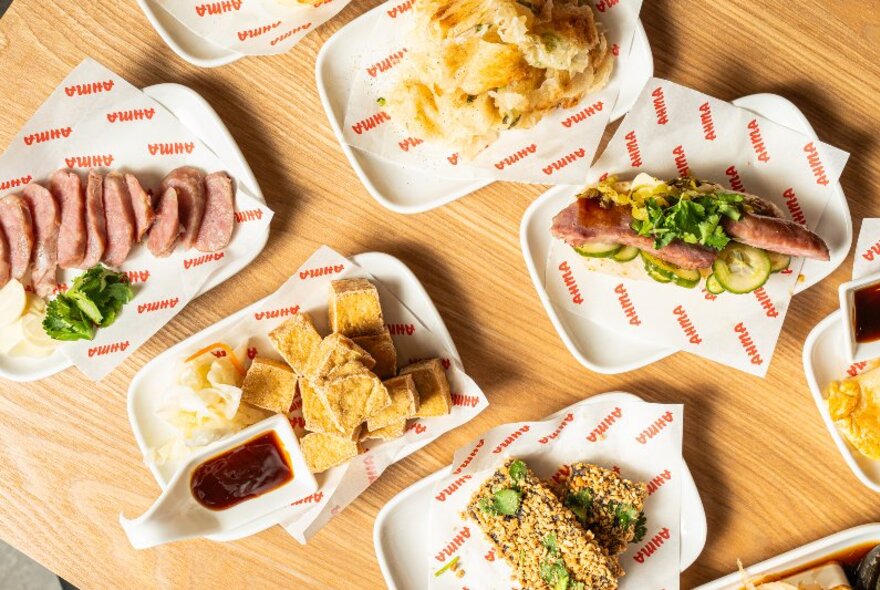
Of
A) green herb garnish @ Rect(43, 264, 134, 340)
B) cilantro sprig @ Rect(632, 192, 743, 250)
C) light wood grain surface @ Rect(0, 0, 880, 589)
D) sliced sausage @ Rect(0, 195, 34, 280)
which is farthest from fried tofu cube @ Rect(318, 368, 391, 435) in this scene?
sliced sausage @ Rect(0, 195, 34, 280)

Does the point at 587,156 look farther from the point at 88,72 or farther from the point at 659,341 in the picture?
the point at 88,72

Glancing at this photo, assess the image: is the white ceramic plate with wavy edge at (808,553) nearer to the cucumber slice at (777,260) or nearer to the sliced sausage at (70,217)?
the cucumber slice at (777,260)

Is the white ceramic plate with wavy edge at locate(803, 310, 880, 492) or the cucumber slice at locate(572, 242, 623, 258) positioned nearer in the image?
the cucumber slice at locate(572, 242, 623, 258)

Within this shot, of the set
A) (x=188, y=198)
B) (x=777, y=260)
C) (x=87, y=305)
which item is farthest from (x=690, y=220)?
(x=87, y=305)

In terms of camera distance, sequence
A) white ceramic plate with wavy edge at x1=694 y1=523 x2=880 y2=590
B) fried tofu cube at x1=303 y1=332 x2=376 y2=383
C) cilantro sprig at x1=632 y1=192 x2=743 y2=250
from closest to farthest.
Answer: cilantro sprig at x1=632 y1=192 x2=743 y2=250, fried tofu cube at x1=303 y1=332 x2=376 y2=383, white ceramic plate with wavy edge at x1=694 y1=523 x2=880 y2=590

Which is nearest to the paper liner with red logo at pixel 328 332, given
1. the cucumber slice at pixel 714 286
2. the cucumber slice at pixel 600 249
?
the cucumber slice at pixel 600 249

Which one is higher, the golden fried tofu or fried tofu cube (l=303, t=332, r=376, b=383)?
fried tofu cube (l=303, t=332, r=376, b=383)

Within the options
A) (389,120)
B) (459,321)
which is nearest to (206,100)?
(389,120)

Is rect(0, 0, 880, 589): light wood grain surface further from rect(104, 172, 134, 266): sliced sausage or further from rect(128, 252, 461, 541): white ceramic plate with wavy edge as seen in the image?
rect(104, 172, 134, 266): sliced sausage
